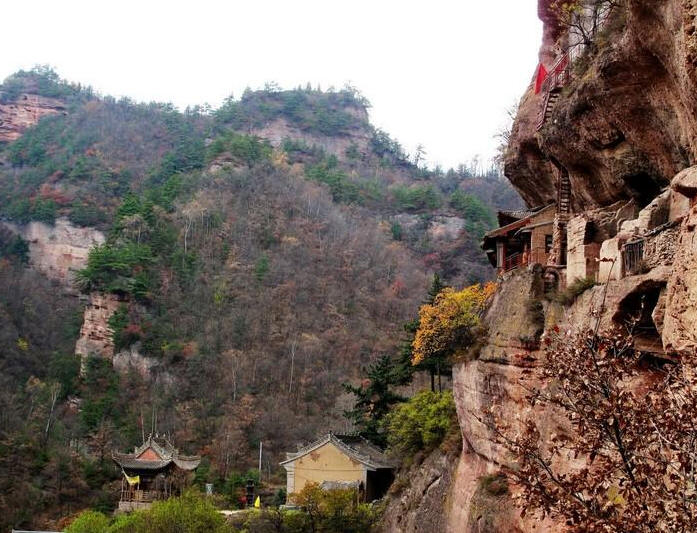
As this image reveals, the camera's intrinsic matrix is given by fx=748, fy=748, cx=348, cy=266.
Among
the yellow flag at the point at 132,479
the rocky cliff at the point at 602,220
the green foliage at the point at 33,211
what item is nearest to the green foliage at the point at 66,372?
the yellow flag at the point at 132,479

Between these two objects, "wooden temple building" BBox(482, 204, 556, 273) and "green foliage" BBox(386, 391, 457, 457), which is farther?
"green foliage" BBox(386, 391, 457, 457)

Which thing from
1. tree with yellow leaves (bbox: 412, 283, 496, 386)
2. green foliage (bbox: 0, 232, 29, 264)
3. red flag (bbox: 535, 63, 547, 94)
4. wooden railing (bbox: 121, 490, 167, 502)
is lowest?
wooden railing (bbox: 121, 490, 167, 502)

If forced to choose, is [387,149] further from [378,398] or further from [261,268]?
[378,398]

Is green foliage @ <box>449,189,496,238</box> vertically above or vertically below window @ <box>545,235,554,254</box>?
above

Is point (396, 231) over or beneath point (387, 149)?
beneath

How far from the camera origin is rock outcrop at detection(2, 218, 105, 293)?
258 ft

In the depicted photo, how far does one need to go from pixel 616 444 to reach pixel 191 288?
63.5m

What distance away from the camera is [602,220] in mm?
18109

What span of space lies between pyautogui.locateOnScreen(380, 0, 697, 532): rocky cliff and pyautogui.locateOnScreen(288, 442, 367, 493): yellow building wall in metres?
14.8

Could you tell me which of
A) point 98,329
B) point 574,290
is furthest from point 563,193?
point 98,329

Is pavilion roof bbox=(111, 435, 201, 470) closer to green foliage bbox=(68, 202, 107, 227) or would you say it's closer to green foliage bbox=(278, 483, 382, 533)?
A: green foliage bbox=(278, 483, 382, 533)

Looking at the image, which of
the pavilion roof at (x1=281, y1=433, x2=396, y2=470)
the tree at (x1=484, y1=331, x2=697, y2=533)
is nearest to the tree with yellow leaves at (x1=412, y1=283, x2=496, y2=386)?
the pavilion roof at (x1=281, y1=433, x2=396, y2=470)

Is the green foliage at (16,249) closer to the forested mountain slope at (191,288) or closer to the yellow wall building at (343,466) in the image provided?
the forested mountain slope at (191,288)

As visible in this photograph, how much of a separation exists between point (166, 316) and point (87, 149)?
47376 mm
